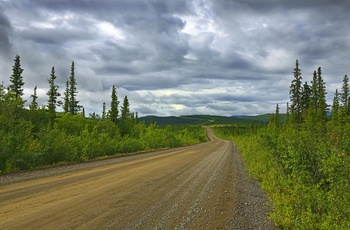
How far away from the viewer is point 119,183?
1087 cm

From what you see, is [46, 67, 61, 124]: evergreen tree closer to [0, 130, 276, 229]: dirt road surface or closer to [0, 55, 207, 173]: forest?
[0, 55, 207, 173]: forest

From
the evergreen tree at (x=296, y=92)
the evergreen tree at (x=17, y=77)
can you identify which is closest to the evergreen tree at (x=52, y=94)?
the evergreen tree at (x=17, y=77)

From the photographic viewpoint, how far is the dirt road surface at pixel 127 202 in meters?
6.30

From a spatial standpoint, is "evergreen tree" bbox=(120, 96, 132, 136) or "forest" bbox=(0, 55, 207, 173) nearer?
"forest" bbox=(0, 55, 207, 173)

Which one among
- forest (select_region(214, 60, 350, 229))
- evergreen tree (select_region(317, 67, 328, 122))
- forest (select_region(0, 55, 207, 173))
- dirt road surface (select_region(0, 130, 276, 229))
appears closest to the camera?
forest (select_region(214, 60, 350, 229))

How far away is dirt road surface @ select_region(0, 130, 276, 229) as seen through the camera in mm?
6301

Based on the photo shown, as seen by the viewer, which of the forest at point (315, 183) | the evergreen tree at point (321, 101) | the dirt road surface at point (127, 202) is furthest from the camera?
the evergreen tree at point (321, 101)

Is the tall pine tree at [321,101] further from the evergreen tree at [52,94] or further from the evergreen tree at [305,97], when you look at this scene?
the evergreen tree at [52,94]

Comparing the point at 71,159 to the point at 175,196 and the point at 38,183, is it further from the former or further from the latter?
the point at 175,196

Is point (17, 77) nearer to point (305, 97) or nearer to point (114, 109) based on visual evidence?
point (114, 109)

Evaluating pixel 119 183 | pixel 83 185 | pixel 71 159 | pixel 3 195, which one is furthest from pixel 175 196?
pixel 71 159

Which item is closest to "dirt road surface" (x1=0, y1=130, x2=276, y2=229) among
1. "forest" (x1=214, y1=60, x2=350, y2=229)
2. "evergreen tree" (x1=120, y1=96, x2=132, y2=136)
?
"forest" (x1=214, y1=60, x2=350, y2=229)

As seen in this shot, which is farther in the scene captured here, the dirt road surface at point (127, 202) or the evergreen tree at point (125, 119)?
the evergreen tree at point (125, 119)

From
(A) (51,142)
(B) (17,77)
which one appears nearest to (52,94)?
(B) (17,77)
